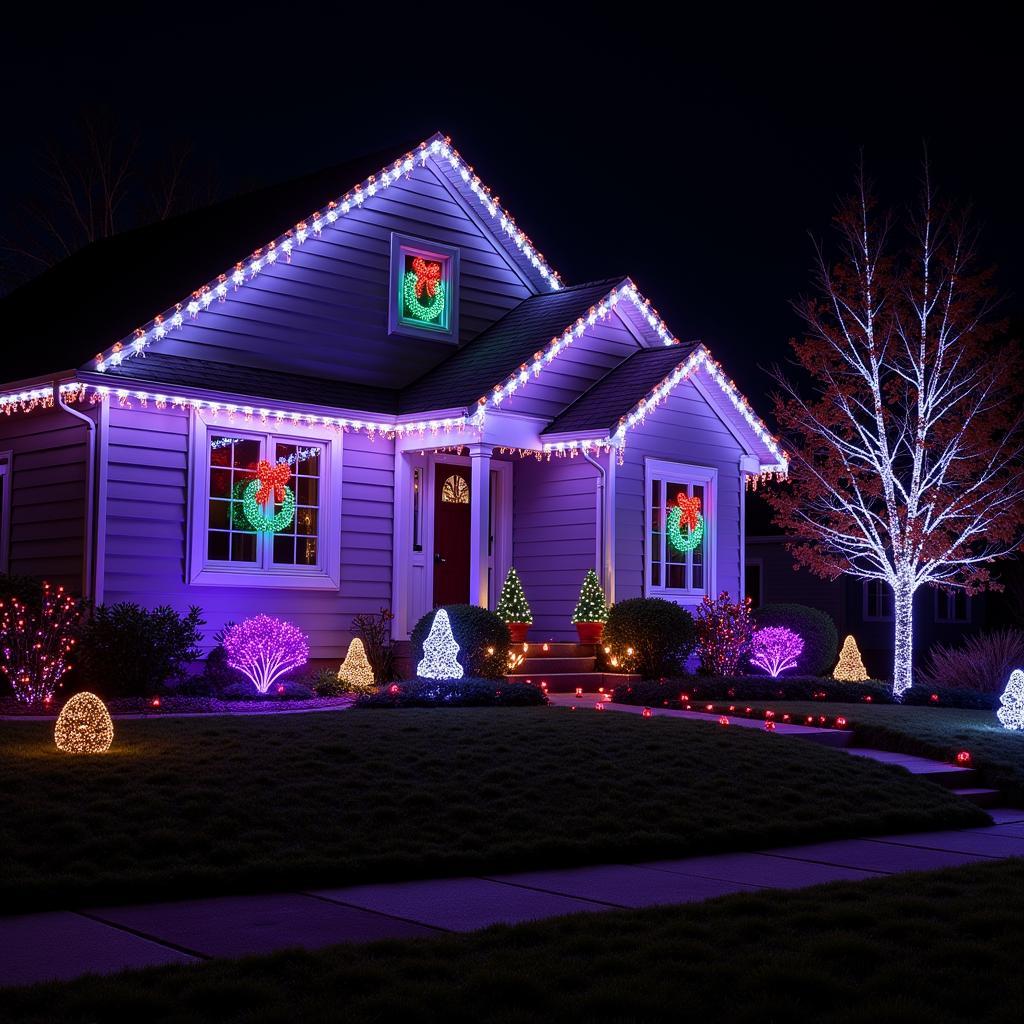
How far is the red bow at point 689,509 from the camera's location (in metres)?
20.2

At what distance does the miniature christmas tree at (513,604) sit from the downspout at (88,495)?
5190 mm

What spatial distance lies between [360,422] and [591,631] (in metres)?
4.09

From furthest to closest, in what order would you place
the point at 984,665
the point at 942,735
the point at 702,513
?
the point at 702,513
the point at 984,665
the point at 942,735

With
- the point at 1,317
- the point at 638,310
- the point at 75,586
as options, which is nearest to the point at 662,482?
the point at 638,310

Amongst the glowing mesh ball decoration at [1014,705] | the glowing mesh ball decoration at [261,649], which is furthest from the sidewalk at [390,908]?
the glowing mesh ball decoration at [261,649]

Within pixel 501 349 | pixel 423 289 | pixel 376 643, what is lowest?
pixel 376 643

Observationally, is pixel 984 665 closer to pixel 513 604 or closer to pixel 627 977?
pixel 513 604

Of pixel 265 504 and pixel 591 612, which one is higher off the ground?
pixel 265 504

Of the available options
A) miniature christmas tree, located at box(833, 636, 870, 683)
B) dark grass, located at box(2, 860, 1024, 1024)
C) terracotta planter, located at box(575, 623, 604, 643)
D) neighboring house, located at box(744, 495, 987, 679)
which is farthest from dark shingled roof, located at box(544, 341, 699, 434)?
neighboring house, located at box(744, 495, 987, 679)

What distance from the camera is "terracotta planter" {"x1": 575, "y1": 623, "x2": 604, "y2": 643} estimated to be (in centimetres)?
1856

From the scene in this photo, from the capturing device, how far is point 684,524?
20.2m

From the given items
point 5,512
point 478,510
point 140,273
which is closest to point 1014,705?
point 478,510

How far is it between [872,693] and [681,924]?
12154 mm

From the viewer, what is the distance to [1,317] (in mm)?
22172
